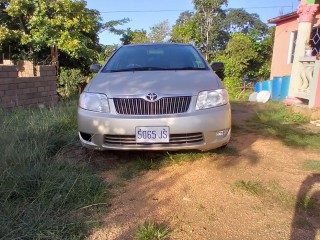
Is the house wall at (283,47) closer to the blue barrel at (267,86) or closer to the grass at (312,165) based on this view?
the blue barrel at (267,86)

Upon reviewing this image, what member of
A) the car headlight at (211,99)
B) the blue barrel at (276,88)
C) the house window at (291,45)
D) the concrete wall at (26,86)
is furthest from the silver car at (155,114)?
the house window at (291,45)

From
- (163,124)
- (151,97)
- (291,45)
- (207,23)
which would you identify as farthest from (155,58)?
(207,23)

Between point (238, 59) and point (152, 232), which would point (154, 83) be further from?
point (238, 59)

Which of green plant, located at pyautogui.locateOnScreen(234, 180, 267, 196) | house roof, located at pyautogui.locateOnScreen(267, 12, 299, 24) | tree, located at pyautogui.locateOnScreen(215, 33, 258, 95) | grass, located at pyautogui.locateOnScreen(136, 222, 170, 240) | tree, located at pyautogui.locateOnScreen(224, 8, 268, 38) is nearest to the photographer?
grass, located at pyautogui.locateOnScreen(136, 222, 170, 240)

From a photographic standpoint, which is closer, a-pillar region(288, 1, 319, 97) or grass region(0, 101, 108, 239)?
grass region(0, 101, 108, 239)

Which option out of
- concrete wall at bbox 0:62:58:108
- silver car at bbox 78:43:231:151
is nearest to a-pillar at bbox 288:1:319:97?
silver car at bbox 78:43:231:151

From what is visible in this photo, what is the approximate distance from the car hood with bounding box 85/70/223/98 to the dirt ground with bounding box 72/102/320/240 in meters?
0.84

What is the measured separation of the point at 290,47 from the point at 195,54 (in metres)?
8.08

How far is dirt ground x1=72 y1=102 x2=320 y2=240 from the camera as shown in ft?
6.43

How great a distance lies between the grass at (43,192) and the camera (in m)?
1.84

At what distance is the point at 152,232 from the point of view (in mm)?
1847

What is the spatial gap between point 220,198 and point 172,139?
703 millimetres

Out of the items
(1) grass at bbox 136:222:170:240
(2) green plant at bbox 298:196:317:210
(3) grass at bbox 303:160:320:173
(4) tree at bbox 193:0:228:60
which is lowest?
(1) grass at bbox 136:222:170:240

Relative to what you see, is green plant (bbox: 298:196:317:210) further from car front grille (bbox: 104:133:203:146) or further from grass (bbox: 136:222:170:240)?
grass (bbox: 136:222:170:240)
